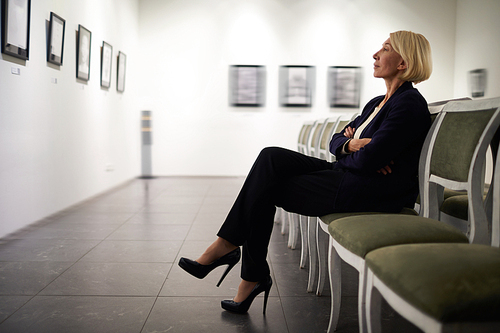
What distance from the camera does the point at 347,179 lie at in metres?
1.54

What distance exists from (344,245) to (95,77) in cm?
449

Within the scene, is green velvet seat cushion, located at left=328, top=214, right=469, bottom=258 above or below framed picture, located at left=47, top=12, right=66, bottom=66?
below

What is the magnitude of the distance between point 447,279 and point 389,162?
2.61 ft

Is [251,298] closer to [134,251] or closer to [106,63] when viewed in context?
[134,251]

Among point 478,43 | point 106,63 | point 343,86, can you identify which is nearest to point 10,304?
point 106,63

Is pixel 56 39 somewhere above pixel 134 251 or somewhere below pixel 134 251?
above

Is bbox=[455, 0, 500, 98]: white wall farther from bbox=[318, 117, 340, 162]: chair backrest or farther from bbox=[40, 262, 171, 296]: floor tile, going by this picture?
bbox=[40, 262, 171, 296]: floor tile

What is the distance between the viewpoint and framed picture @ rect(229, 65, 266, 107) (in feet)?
22.3

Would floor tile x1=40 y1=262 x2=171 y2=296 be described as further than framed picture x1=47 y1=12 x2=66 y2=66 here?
No

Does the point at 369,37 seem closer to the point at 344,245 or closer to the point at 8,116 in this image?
the point at 8,116

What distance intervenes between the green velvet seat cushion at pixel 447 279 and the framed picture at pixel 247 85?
6.05 meters

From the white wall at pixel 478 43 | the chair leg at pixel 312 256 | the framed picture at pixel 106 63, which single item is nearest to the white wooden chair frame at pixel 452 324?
the chair leg at pixel 312 256

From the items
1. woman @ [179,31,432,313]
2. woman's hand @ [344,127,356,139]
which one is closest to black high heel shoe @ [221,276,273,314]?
woman @ [179,31,432,313]

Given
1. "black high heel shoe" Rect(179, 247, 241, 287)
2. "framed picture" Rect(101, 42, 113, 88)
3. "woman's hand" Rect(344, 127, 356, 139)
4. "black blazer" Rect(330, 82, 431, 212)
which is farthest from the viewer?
"framed picture" Rect(101, 42, 113, 88)
